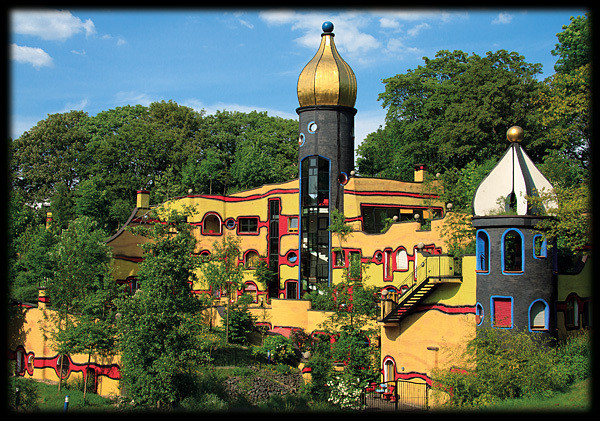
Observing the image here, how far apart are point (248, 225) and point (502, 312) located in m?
22.0

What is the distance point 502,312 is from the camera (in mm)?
21125

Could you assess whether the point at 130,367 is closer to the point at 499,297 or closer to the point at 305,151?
the point at 499,297

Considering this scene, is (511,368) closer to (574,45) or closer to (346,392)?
(346,392)

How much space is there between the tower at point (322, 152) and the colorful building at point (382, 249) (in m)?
0.07

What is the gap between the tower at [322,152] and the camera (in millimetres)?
36406

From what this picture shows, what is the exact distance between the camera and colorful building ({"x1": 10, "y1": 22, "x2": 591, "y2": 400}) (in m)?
21.3

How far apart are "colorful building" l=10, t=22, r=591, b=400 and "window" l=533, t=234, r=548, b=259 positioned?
5 cm

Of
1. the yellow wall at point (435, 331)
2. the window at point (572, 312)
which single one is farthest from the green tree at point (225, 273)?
the window at point (572, 312)

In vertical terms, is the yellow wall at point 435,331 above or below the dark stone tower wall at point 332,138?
below

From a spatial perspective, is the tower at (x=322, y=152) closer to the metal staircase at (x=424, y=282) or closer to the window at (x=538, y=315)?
the metal staircase at (x=424, y=282)

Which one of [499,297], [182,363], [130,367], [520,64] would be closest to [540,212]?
[499,297]

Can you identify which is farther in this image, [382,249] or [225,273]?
[225,273]

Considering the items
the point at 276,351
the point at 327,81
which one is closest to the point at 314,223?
the point at 327,81

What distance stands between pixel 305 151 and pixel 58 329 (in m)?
17.9
